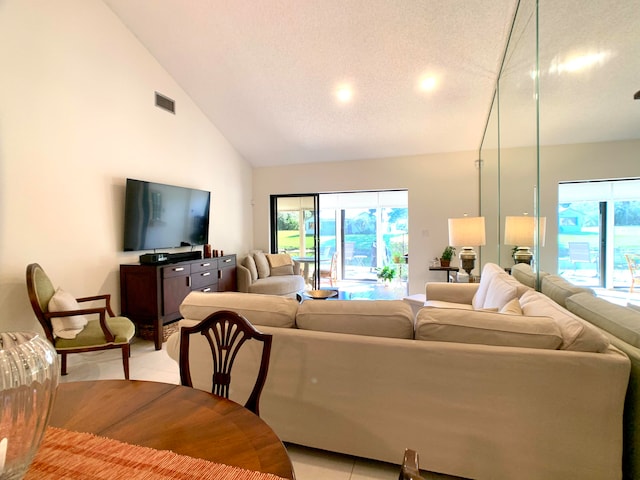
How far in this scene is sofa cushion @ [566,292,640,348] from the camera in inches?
57.0

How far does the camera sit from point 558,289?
2.19 meters

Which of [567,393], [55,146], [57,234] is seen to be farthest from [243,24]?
[567,393]

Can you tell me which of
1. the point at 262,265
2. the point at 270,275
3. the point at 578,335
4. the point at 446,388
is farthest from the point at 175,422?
the point at 270,275

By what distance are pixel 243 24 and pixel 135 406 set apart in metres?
3.93

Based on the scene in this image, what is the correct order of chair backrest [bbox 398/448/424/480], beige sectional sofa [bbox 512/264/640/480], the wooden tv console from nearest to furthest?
chair backrest [bbox 398/448/424/480] < beige sectional sofa [bbox 512/264/640/480] < the wooden tv console

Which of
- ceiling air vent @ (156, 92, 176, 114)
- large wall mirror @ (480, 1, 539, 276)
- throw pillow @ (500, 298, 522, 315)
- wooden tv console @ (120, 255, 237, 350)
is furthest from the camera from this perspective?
ceiling air vent @ (156, 92, 176, 114)

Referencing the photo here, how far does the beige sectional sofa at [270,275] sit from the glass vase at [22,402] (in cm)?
463

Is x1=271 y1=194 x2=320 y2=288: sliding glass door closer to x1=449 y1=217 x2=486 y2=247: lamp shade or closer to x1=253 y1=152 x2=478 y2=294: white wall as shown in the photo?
x1=253 y1=152 x2=478 y2=294: white wall

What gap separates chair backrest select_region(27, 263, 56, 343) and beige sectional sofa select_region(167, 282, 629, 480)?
1.83 metres

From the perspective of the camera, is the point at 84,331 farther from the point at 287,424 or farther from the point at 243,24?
the point at 243,24

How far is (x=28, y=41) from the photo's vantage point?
2.82m

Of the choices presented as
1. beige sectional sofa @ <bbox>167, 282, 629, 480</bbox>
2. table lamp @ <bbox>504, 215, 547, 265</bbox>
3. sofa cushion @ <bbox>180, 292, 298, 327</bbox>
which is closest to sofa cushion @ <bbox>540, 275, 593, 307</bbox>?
table lamp @ <bbox>504, 215, 547, 265</bbox>

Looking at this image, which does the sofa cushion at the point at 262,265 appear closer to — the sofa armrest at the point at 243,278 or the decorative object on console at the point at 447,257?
the sofa armrest at the point at 243,278

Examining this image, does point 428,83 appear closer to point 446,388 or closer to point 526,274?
point 526,274
